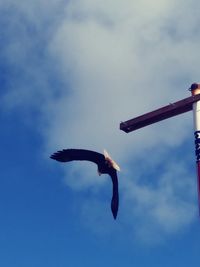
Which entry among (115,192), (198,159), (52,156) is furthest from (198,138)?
(52,156)

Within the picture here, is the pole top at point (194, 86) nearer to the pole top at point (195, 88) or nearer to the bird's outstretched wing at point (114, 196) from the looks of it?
the pole top at point (195, 88)

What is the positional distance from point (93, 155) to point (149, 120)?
248cm

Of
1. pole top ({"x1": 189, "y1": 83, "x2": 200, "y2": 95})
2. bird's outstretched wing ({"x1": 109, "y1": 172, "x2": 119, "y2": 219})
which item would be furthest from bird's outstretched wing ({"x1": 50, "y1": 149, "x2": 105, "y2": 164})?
pole top ({"x1": 189, "y1": 83, "x2": 200, "y2": 95})

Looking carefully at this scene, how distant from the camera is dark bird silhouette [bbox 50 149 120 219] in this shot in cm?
1633

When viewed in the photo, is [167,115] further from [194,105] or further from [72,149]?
[72,149]

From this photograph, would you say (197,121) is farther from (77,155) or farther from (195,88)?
(77,155)

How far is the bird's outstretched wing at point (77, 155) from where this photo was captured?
16.3 metres

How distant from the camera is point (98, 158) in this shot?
55.1 ft

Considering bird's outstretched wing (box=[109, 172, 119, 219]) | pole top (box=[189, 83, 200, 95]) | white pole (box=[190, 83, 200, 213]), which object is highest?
pole top (box=[189, 83, 200, 95])

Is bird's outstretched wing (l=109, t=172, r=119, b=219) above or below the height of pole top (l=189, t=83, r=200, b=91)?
below

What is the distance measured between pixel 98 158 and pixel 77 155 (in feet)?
2.21

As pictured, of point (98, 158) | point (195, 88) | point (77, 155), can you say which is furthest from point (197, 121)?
point (77, 155)

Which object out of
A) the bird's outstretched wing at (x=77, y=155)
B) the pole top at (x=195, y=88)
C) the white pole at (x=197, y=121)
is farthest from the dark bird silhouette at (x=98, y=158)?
the pole top at (x=195, y=88)

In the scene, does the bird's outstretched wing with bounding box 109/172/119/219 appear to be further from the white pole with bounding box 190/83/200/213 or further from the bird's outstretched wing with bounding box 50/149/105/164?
the white pole with bounding box 190/83/200/213
